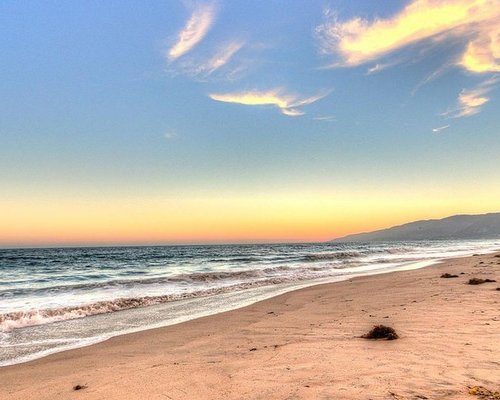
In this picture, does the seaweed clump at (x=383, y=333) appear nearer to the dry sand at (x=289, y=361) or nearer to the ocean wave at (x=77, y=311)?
the dry sand at (x=289, y=361)

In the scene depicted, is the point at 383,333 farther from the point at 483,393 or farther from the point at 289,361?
the point at 483,393

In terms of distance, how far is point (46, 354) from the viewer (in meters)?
7.05

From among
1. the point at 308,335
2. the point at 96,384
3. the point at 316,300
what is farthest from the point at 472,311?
the point at 96,384

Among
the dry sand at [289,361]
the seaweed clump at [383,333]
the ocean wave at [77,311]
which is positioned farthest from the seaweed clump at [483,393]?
the ocean wave at [77,311]

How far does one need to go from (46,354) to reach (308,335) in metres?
4.94

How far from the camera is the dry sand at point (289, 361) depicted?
4402 mm

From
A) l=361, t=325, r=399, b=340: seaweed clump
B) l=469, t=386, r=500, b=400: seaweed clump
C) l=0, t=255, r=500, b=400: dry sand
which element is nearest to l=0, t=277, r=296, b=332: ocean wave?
l=0, t=255, r=500, b=400: dry sand

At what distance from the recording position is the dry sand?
4.40 metres

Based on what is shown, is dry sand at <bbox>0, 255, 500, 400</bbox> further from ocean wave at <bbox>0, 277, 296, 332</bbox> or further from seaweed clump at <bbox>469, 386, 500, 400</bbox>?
ocean wave at <bbox>0, 277, 296, 332</bbox>

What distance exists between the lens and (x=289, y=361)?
5438mm

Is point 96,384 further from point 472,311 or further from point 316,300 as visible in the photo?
point 316,300

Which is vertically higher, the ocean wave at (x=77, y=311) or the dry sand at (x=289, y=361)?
the dry sand at (x=289, y=361)

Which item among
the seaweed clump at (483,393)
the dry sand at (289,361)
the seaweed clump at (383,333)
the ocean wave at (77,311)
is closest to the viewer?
the seaweed clump at (483,393)

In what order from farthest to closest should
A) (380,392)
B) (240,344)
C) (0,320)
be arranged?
(0,320)
(240,344)
(380,392)
